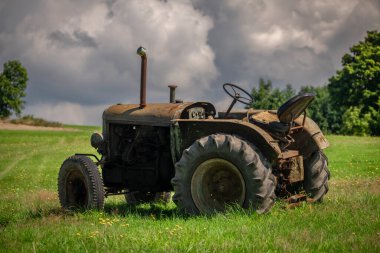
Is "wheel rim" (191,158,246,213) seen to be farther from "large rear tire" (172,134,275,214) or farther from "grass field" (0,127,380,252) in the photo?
"grass field" (0,127,380,252)

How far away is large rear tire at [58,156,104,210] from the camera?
25.7 ft

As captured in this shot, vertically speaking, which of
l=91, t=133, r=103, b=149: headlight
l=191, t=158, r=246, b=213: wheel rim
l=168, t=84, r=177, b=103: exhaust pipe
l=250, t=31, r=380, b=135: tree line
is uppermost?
l=250, t=31, r=380, b=135: tree line

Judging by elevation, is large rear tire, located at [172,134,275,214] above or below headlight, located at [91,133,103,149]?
below

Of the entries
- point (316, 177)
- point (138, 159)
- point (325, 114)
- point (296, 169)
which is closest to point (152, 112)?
point (138, 159)

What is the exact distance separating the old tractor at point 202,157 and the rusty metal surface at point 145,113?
0.02 metres

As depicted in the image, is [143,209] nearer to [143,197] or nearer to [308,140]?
[143,197]

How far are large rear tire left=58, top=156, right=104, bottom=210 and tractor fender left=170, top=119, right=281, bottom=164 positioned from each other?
4.61 ft

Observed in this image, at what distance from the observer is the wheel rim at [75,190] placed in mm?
8352

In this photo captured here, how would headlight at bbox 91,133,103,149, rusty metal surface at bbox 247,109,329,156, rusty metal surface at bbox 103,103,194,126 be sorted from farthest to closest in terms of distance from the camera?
headlight at bbox 91,133,103,149 → rusty metal surface at bbox 247,109,329,156 → rusty metal surface at bbox 103,103,194,126

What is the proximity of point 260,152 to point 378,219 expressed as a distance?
5.67 feet

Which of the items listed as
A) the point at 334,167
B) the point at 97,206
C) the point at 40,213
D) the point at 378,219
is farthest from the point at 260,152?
the point at 334,167

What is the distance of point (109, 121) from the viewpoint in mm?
8844

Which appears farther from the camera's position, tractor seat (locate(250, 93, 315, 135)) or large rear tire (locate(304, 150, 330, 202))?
large rear tire (locate(304, 150, 330, 202))

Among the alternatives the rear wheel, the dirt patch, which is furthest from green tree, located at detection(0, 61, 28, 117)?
the rear wheel
